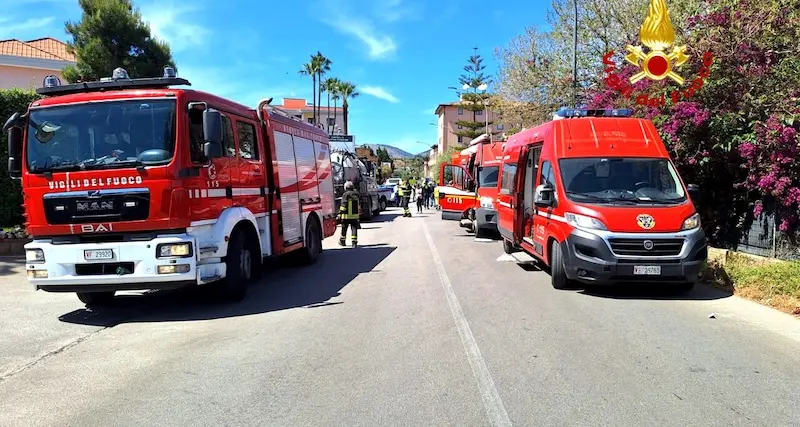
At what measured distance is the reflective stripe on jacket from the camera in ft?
48.3

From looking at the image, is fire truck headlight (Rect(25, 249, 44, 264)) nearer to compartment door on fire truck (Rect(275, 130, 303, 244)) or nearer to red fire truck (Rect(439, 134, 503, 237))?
compartment door on fire truck (Rect(275, 130, 303, 244))

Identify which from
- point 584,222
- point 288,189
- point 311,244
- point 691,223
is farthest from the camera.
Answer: point 311,244

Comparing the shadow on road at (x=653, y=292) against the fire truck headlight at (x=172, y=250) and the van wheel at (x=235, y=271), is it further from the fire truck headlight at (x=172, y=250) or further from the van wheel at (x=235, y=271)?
the fire truck headlight at (x=172, y=250)

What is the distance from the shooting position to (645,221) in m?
7.83

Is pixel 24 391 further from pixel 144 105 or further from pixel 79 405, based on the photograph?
pixel 144 105

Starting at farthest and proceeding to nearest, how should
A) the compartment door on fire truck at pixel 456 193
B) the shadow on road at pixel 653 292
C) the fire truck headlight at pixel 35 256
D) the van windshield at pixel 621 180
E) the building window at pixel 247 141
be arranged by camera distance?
1. the compartment door on fire truck at pixel 456 193
2. the building window at pixel 247 141
3. the van windshield at pixel 621 180
4. the shadow on road at pixel 653 292
5. the fire truck headlight at pixel 35 256

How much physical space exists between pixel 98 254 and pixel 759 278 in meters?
8.90

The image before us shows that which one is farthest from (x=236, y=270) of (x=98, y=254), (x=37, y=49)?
(x=37, y=49)

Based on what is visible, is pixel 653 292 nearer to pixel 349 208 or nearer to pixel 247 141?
pixel 247 141

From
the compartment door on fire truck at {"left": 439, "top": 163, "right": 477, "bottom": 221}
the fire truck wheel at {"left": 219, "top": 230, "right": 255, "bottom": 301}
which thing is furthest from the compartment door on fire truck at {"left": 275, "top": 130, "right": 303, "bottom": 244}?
the compartment door on fire truck at {"left": 439, "top": 163, "right": 477, "bottom": 221}

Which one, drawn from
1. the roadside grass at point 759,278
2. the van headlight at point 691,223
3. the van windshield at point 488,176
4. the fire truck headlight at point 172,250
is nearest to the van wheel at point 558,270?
the van headlight at point 691,223

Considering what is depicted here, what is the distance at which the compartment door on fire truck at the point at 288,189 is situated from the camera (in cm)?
1007

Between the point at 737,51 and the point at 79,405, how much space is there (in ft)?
39.2

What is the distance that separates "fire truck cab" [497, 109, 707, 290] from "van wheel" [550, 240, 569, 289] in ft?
0.05
